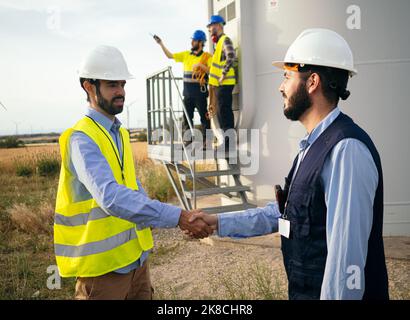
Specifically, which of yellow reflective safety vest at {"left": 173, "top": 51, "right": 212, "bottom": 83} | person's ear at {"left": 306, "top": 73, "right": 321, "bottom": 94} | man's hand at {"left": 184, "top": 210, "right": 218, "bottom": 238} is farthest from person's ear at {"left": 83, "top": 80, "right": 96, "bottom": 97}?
yellow reflective safety vest at {"left": 173, "top": 51, "right": 212, "bottom": 83}

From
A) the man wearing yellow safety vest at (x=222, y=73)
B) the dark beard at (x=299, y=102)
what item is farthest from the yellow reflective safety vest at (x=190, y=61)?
the dark beard at (x=299, y=102)

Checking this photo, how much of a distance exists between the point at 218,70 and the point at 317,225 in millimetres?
5228

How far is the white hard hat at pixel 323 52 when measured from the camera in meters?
2.16

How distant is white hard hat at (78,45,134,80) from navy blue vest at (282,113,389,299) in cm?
160

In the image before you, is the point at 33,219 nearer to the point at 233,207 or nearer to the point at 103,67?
the point at 233,207

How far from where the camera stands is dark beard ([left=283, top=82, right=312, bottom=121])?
220cm

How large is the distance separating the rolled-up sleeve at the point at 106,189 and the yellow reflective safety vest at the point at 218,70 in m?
4.49

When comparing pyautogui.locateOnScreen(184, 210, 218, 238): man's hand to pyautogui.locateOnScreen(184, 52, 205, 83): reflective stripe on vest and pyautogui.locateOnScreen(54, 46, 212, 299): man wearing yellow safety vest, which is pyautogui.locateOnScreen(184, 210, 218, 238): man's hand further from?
pyautogui.locateOnScreen(184, 52, 205, 83): reflective stripe on vest

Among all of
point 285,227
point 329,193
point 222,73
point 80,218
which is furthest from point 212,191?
point 329,193

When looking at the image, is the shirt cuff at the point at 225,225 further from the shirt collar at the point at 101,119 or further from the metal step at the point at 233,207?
the metal step at the point at 233,207

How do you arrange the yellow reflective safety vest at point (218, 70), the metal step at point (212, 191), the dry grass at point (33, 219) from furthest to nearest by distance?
the dry grass at point (33, 219), the yellow reflective safety vest at point (218, 70), the metal step at point (212, 191)

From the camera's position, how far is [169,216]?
104 inches
